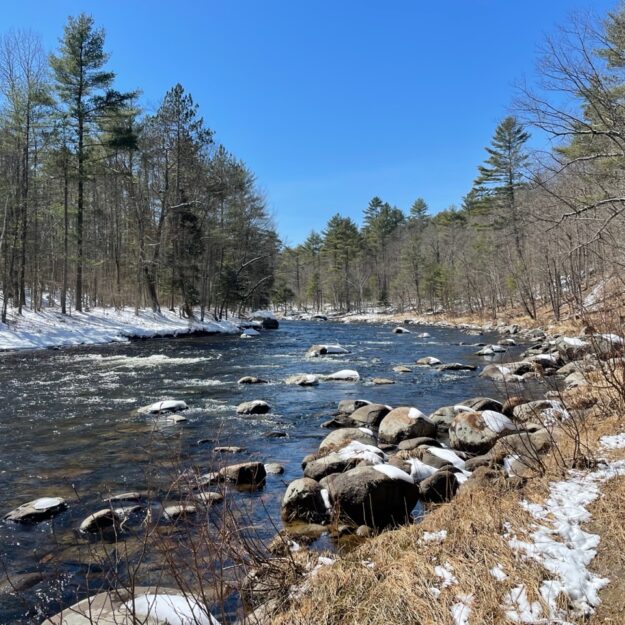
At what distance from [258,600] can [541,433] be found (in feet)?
15.4

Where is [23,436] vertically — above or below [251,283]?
below

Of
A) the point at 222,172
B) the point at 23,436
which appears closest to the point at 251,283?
the point at 222,172

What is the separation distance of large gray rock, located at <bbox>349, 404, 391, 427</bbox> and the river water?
79 cm

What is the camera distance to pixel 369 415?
899 centimetres

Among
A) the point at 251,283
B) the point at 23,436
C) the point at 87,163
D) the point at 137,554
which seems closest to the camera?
the point at 137,554

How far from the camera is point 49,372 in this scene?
1442 cm

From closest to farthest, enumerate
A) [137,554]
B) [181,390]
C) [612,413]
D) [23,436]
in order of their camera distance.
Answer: [137,554]
[612,413]
[23,436]
[181,390]

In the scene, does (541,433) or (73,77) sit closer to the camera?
(541,433)

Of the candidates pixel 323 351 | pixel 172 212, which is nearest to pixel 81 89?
pixel 172 212

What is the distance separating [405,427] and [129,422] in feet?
17.6

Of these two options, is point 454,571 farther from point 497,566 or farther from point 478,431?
point 478,431

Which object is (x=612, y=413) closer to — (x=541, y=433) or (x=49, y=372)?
(x=541, y=433)

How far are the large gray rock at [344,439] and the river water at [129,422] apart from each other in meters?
0.47

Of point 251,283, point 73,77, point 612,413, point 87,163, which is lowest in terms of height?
point 612,413
